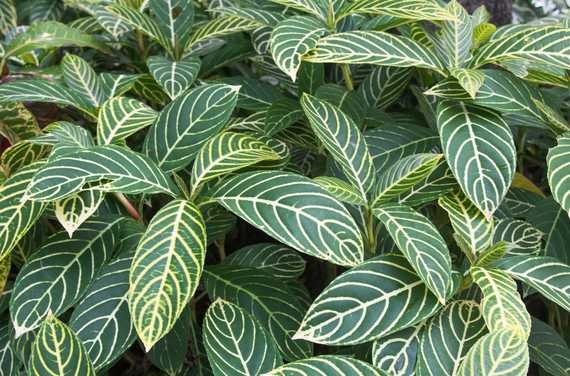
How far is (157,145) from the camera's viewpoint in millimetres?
1389

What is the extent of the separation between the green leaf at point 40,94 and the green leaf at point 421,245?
28.0 inches

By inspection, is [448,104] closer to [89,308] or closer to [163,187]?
[163,187]

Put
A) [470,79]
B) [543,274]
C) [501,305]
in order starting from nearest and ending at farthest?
[501,305] < [543,274] < [470,79]

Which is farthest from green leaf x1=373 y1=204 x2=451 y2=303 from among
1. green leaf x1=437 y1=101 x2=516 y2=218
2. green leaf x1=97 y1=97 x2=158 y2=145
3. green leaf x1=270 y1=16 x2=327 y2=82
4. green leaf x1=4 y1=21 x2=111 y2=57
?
green leaf x1=4 y1=21 x2=111 y2=57

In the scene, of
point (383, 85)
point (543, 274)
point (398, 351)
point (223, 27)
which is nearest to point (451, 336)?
→ point (398, 351)

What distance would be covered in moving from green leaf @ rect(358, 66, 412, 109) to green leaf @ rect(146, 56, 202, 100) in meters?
0.45

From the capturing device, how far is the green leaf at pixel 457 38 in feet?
4.99

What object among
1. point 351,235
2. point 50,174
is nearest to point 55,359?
point 50,174

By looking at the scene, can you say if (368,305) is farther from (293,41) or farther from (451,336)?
(293,41)

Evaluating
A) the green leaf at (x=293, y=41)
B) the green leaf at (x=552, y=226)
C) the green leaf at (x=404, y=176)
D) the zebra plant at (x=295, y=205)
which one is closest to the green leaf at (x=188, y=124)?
the zebra plant at (x=295, y=205)

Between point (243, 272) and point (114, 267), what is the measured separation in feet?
0.87

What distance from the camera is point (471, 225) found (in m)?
1.29

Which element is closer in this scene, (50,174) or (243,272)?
(50,174)

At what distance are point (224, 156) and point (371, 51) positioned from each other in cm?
38
